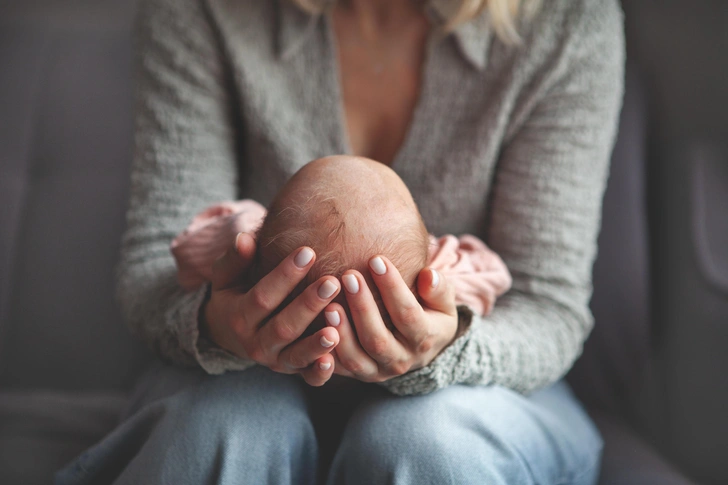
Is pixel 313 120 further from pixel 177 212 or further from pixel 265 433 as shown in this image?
pixel 265 433

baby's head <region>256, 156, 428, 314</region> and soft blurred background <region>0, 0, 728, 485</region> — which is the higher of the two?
baby's head <region>256, 156, 428, 314</region>

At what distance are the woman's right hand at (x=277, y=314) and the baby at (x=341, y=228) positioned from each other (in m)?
0.03

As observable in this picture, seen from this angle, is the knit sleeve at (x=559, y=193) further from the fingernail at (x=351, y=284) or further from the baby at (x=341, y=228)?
the fingernail at (x=351, y=284)

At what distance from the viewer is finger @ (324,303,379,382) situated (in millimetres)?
583

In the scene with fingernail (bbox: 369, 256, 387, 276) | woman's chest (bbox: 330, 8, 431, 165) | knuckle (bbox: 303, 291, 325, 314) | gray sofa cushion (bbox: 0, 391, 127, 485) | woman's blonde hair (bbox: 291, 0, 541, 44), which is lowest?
gray sofa cushion (bbox: 0, 391, 127, 485)

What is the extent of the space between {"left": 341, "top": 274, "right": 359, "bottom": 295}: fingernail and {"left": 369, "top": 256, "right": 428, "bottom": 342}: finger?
2 cm

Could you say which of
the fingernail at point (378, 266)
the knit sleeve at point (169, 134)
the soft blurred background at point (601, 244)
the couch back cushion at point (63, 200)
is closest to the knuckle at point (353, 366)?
the fingernail at point (378, 266)

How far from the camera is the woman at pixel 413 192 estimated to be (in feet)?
2.12

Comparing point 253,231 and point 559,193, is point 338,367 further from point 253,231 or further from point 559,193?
point 559,193

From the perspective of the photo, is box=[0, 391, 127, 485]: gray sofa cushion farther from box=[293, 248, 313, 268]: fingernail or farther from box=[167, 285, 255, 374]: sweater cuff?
box=[293, 248, 313, 268]: fingernail

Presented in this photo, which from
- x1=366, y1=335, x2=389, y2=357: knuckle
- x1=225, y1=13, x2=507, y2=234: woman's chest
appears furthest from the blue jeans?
x1=225, y1=13, x2=507, y2=234: woman's chest

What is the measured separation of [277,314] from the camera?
0.61m

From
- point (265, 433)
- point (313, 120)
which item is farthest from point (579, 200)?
point (265, 433)

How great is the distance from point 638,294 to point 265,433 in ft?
2.44
